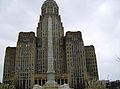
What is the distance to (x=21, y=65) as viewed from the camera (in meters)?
158

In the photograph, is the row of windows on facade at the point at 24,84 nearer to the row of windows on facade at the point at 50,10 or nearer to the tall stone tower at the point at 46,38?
the tall stone tower at the point at 46,38

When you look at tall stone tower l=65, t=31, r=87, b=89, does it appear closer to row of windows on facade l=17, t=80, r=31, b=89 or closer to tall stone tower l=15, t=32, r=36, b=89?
tall stone tower l=15, t=32, r=36, b=89

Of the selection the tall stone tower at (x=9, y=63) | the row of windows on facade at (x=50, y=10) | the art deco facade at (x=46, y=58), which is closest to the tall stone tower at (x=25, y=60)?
the art deco facade at (x=46, y=58)

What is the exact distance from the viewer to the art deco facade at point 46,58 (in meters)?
154

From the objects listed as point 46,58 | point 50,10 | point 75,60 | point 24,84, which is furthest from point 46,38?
point 24,84

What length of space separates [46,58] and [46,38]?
14.9 m

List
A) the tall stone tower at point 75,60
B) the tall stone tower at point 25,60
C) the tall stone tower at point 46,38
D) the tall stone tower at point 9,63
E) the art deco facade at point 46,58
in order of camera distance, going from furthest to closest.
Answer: the tall stone tower at point 9,63
the tall stone tower at point 46,38
the tall stone tower at point 75,60
the art deco facade at point 46,58
the tall stone tower at point 25,60

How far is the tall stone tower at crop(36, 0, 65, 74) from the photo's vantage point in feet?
545

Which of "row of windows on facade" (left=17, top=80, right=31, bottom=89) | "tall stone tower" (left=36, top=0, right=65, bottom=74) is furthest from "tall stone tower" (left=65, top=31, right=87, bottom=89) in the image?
"row of windows on facade" (left=17, top=80, right=31, bottom=89)

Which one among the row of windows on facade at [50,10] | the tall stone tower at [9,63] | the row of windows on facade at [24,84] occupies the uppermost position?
the row of windows on facade at [50,10]

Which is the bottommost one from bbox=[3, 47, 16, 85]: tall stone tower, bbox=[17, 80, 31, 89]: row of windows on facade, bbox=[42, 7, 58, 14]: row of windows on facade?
A: bbox=[17, 80, 31, 89]: row of windows on facade

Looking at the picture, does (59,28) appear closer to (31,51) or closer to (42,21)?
(42,21)

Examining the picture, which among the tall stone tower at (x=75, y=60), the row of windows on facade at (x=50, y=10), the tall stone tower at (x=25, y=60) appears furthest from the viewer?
the row of windows on facade at (x=50, y=10)

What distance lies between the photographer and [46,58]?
16662cm
